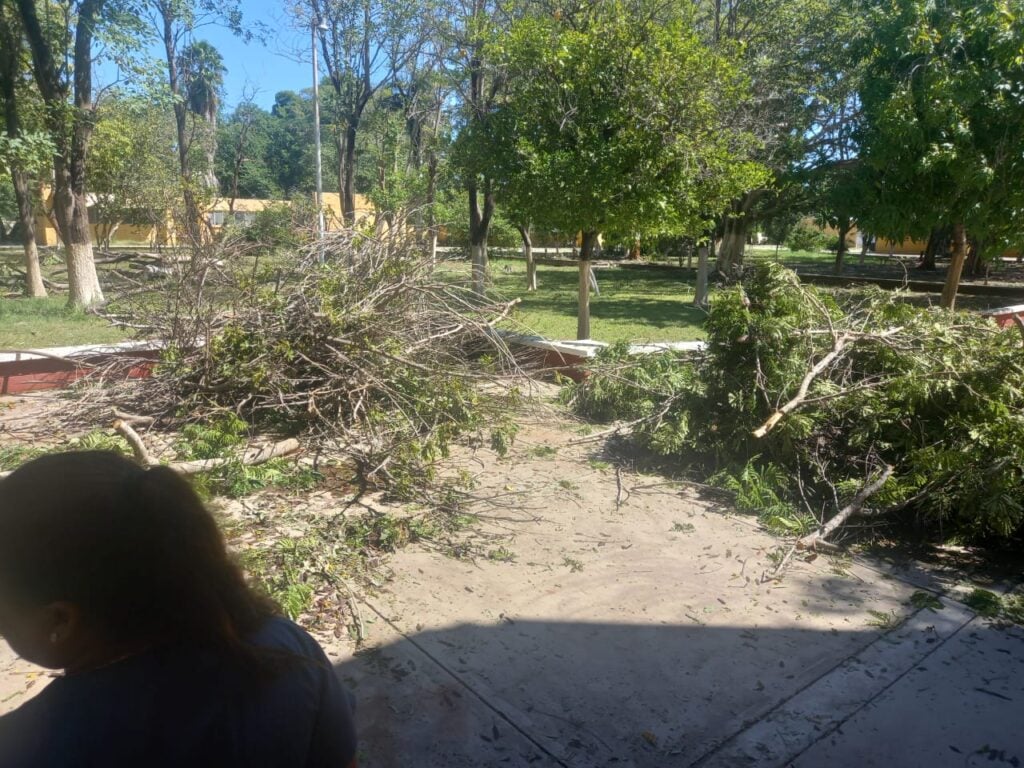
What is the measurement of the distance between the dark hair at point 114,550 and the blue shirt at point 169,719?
0.18 ft

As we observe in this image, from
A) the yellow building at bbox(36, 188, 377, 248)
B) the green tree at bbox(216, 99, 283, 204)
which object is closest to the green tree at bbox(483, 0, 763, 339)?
the yellow building at bbox(36, 188, 377, 248)

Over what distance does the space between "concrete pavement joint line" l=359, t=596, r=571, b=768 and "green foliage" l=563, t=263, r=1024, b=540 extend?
2864 millimetres

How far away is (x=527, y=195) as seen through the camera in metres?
10.2

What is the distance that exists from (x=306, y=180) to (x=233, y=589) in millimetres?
58583

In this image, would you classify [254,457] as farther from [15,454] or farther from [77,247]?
[77,247]

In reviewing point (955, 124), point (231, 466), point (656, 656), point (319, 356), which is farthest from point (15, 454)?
point (955, 124)

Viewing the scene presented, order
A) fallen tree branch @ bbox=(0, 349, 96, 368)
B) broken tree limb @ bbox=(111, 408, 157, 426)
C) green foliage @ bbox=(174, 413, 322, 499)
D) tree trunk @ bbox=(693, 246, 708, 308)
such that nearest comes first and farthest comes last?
green foliage @ bbox=(174, 413, 322, 499)
broken tree limb @ bbox=(111, 408, 157, 426)
fallen tree branch @ bbox=(0, 349, 96, 368)
tree trunk @ bbox=(693, 246, 708, 308)

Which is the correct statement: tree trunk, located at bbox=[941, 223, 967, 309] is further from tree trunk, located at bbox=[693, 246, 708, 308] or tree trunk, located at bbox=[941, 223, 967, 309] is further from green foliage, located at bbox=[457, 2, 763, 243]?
green foliage, located at bbox=[457, 2, 763, 243]

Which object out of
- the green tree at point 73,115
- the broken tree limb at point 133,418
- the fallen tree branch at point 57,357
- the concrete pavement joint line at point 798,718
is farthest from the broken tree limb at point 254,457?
the green tree at point 73,115

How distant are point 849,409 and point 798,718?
3223mm

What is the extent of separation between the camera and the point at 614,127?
9734mm

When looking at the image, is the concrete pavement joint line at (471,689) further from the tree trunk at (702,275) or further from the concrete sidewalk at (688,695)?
the tree trunk at (702,275)

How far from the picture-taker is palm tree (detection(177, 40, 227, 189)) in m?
32.5

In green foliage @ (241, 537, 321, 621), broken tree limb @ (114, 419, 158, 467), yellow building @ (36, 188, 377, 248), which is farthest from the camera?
yellow building @ (36, 188, 377, 248)
